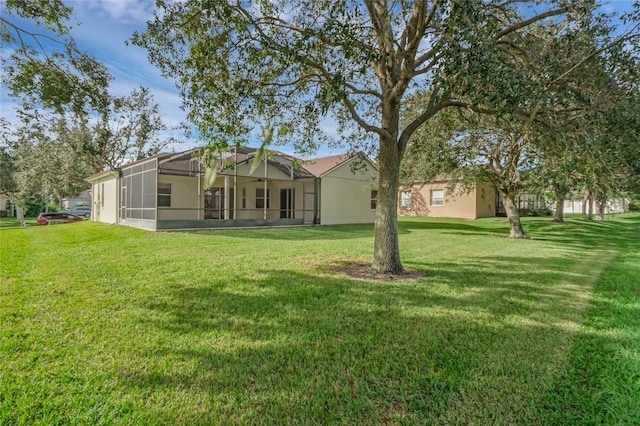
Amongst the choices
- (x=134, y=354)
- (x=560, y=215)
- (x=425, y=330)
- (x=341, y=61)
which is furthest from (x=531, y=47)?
(x=560, y=215)

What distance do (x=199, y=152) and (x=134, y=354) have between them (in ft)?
17.8

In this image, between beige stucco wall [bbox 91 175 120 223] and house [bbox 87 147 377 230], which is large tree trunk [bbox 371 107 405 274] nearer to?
house [bbox 87 147 377 230]

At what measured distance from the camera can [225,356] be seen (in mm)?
3182

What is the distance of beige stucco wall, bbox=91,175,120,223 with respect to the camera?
1908 centimetres

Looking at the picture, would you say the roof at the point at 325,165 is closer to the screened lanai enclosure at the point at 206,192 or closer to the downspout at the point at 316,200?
the downspout at the point at 316,200

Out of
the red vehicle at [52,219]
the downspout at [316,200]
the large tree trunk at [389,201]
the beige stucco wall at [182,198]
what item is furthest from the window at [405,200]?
the red vehicle at [52,219]

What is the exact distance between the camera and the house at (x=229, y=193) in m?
15.4

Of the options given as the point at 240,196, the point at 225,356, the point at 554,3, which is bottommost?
the point at 225,356

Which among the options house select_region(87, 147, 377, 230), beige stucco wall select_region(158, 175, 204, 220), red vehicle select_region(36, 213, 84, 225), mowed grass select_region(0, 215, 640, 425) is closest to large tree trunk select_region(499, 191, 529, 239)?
house select_region(87, 147, 377, 230)

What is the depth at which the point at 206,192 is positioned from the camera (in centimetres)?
1881

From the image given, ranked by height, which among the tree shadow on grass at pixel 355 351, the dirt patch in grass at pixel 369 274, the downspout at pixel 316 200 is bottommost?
the tree shadow on grass at pixel 355 351

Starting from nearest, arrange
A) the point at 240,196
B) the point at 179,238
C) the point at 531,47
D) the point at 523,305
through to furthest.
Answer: the point at 523,305, the point at 531,47, the point at 179,238, the point at 240,196

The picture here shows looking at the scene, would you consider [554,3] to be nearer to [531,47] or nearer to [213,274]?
[531,47]

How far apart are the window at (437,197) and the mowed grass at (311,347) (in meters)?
22.4
